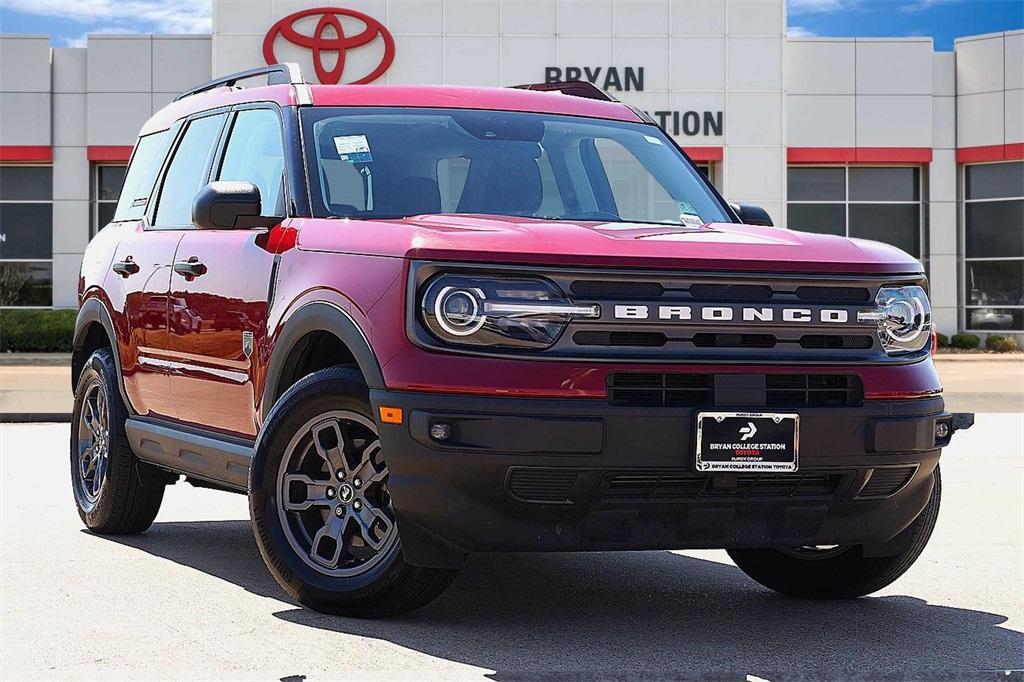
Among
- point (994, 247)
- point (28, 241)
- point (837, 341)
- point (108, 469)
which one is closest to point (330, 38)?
point (28, 241)

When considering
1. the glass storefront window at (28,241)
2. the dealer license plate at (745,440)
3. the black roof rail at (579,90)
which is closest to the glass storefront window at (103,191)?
the glass storefront window at (28,241)

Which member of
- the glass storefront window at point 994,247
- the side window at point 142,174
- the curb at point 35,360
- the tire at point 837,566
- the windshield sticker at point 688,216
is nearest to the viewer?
the tire at point 837,566

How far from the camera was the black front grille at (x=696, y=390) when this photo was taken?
5.06 metres

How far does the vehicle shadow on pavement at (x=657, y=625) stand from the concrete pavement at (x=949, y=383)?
37.7ft

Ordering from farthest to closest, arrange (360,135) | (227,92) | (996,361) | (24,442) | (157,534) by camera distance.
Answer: (996,361), (24,442), (157,534), (227,92), (360,135)

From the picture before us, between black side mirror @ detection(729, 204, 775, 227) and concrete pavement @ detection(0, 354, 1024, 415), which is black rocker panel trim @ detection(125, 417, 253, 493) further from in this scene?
concrete pavement @ detection(0, 354, 1024, 415)

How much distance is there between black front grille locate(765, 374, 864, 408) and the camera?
5188 mm

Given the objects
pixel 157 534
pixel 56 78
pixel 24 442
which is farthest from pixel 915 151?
pixel 157 534

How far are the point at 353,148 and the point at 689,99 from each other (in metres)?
→ 29.3

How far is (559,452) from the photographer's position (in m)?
4.97

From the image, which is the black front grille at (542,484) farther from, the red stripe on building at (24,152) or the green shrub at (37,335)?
the red stripe on building at (24,152)

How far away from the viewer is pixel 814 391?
526 centimetres

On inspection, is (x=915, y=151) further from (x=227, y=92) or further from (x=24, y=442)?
(x=227, y=92)

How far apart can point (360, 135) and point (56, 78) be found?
3469 centimetres
